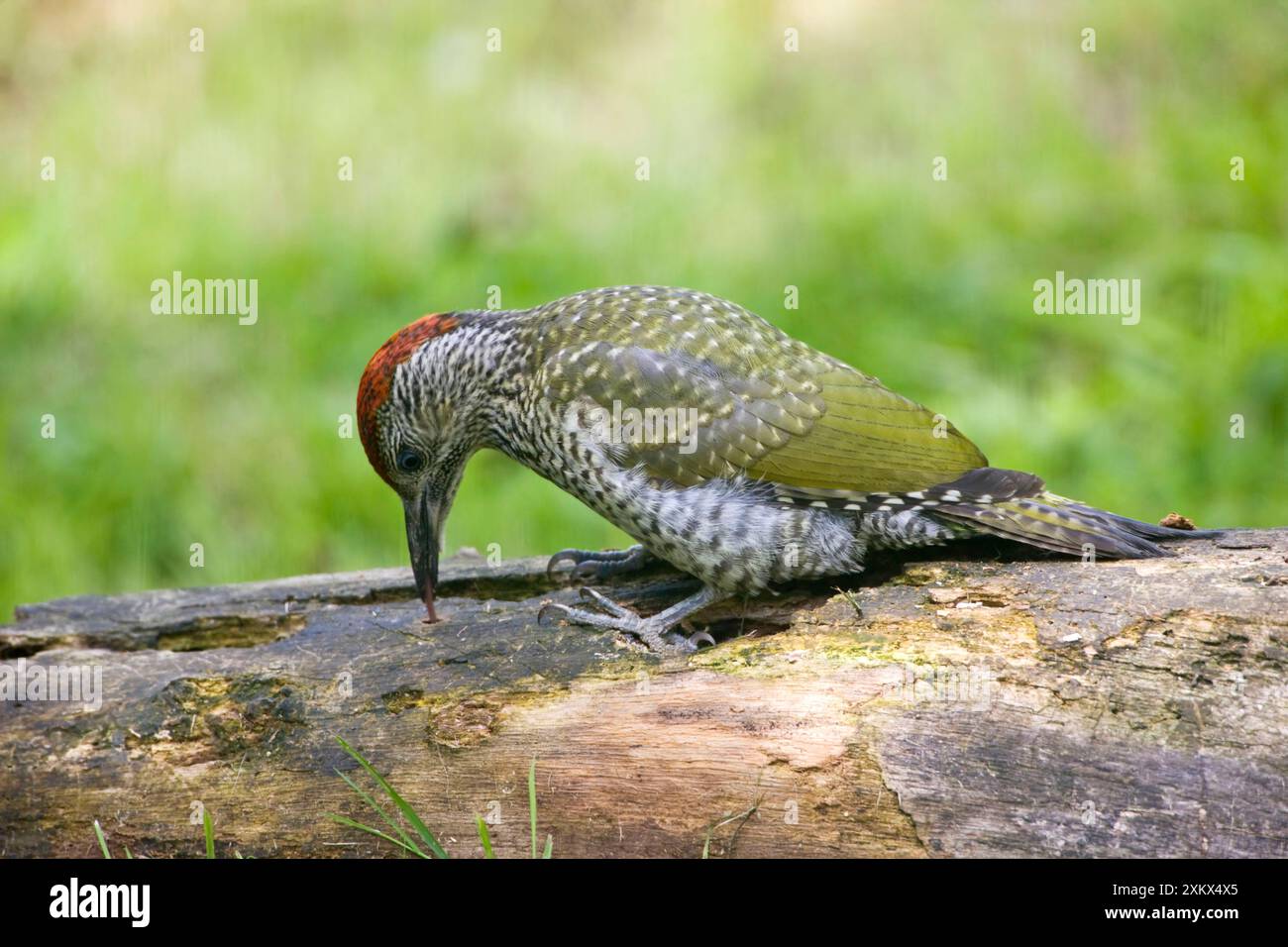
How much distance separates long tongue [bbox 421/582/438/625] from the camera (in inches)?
187

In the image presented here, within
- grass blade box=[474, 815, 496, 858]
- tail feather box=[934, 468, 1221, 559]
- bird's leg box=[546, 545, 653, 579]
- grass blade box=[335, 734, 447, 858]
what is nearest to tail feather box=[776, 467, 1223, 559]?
tail feather box=[934, 468, 1221, 559]

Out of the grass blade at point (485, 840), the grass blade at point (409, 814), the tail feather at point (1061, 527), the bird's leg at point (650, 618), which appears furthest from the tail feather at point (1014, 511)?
the grass blade at point (409, 814)

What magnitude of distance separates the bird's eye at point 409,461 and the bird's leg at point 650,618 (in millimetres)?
773

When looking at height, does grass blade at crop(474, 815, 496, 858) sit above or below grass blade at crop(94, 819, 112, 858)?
above

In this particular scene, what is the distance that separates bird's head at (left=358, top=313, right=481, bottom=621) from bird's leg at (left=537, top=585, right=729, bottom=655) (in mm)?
564

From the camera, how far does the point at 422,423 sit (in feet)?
16.2

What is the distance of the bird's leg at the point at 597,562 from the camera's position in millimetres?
5141

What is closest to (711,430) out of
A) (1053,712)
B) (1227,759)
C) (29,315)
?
(1053,712)

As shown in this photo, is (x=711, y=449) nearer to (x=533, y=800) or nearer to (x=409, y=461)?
(x=409, y=461)

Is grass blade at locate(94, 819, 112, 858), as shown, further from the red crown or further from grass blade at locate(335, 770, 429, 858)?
the red crown

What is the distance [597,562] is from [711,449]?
0.89 meters

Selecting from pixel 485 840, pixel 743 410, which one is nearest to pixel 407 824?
pixel 485 840

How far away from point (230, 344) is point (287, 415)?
87cm

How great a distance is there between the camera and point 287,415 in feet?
23.8
